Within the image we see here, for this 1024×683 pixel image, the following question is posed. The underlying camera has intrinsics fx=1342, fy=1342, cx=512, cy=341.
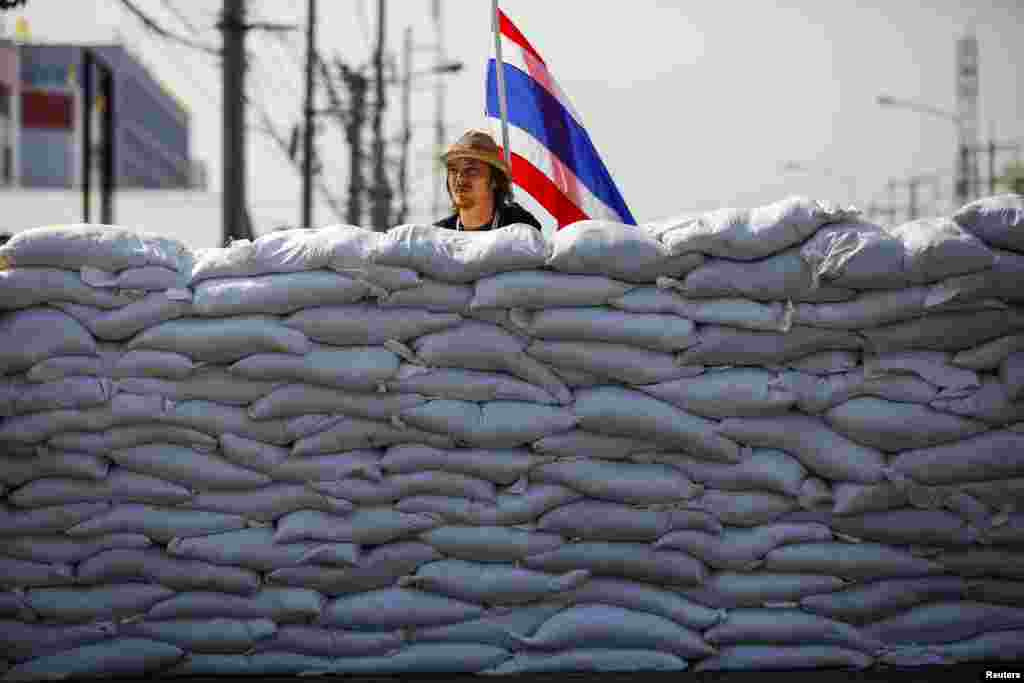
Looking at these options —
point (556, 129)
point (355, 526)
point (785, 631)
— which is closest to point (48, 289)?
point (355, 526)

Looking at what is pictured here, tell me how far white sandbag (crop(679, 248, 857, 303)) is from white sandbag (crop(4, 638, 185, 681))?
5.61 ft

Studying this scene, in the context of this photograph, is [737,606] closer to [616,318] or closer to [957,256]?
[616,318]

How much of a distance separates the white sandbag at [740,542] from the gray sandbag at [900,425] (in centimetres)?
28

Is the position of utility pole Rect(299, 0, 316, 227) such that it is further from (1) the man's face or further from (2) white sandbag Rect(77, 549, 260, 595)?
(2) white sandbag Rect(77, 549, 260, 595)

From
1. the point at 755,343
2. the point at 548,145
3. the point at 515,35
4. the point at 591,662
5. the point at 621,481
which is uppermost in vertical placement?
the point at 515,35

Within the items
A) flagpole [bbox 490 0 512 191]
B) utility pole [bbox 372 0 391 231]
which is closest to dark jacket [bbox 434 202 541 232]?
flagpole [bbox 490 0 512 191]

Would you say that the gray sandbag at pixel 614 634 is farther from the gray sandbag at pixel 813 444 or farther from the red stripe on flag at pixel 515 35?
the red stripe on flag at pixel 515 35

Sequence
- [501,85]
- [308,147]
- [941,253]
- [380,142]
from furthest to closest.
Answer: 1. [380,142]
2. [308,147]
3. [501,85]
4. [941,253]

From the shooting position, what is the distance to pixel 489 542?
11.5 ft

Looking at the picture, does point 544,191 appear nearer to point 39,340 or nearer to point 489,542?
point 489,542

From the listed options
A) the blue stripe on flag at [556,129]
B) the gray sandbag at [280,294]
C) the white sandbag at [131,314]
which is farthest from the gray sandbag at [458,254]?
the blue stripe on flag at [556,129]

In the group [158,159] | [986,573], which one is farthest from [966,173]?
[158,159]

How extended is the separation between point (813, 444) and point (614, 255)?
2.38 feet

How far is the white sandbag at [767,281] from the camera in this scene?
3443 mm
